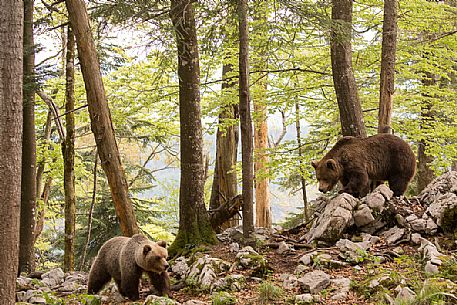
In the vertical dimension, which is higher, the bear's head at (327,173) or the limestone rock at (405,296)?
the bear's head at (327,173)

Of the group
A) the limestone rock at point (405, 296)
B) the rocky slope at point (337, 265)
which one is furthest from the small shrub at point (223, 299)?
the limestone rock at point (405, 296)

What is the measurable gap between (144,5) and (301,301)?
18.6 ft

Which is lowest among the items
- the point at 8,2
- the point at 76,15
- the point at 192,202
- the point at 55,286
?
the point at 55,286

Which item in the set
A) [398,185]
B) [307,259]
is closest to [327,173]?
[398,185]

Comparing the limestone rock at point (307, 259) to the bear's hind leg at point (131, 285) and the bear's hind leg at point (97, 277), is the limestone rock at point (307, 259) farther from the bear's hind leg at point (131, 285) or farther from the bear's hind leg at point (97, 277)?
the bear's hind leg at point (97, 277)

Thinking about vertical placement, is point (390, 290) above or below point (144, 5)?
below

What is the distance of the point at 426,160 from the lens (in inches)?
589

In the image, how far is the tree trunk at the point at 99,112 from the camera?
27.7ft

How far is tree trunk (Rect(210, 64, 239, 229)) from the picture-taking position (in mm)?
12953

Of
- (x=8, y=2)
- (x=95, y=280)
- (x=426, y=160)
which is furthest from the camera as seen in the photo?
(x=426, y=160)

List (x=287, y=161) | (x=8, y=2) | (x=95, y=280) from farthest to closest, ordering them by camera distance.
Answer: (x=287, y=161) → (x=95, y=280) → (x=8, y=2)

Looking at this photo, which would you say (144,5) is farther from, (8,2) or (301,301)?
(301,301)

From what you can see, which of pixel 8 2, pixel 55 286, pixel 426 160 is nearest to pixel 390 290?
pixel 8 2

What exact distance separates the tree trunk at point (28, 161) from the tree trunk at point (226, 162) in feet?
15.0
